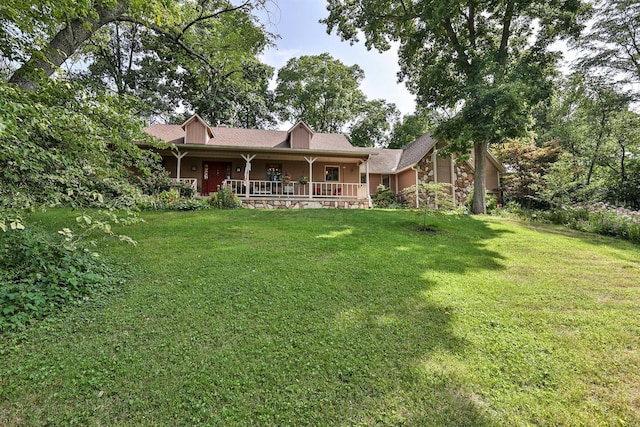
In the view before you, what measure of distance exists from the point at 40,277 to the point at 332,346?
3.21 metres

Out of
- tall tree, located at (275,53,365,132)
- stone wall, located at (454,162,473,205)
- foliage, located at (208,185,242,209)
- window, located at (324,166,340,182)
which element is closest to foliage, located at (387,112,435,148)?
tall tree, located at (275,53,365,132)

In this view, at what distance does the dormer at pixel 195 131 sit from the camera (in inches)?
513

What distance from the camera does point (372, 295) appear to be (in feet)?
12.1

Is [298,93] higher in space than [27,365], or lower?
higher

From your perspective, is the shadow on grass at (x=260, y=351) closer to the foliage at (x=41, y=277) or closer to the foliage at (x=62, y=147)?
the foliage at (x=41, y=277)

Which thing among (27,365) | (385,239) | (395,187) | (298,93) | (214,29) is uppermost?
(298,93)

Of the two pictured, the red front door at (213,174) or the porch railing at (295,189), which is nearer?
the porch railing at (295,189)

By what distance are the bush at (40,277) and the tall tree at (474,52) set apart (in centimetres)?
1061

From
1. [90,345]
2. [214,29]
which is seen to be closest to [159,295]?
[90,345]

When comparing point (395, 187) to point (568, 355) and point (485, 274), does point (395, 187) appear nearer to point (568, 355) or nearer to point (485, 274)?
point (485, 274)

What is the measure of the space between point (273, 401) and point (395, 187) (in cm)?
1678

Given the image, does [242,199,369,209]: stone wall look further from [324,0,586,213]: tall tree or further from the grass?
the grass

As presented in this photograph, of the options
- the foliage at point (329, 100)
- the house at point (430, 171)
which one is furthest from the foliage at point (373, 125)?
the house at point (430, 171)

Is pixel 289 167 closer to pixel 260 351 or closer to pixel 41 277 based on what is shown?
pixel 41 277
